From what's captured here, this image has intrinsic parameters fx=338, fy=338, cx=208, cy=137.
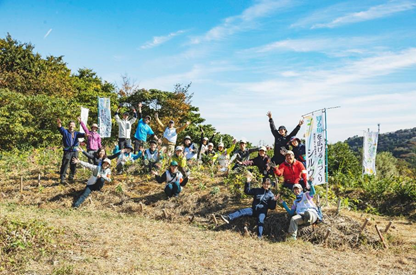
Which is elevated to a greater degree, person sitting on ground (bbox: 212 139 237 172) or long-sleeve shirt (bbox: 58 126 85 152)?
long-sleeve shirt (bbox: 58 126 85 152)

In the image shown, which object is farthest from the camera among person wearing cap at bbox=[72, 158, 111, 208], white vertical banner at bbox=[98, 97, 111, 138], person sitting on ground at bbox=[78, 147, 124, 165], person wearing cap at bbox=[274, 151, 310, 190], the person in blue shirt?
white vertical banner at bbox=[98, 97, 111, 138]

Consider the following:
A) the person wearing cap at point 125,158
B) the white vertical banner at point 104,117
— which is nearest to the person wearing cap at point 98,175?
the person wearing cap at point 125,158

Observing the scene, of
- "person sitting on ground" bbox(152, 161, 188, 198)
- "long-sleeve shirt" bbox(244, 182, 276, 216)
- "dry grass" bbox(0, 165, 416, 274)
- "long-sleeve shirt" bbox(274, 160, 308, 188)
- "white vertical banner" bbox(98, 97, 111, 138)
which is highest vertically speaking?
"white vertical banner" bbox(98, 97, 111, 138)

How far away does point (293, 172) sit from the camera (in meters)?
7.57

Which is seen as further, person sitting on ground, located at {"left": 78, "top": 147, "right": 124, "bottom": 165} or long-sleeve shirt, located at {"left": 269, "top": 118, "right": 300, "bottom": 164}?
person sitting on ground, located at {"left": 78, "top": 147, "right": 124, "bottom": 165}

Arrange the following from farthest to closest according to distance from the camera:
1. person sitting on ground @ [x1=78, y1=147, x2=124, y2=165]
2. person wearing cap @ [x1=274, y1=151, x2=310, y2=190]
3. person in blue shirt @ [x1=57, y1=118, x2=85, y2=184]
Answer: person in blue shirt @ [x1=57, y1=118, x2=85, y2=184]
person sitting on ground @ [x1=78, y1=147, x2=124, y2=165]
person wearing cap @ [x1=274, y1=151, x2=310, y2=190]

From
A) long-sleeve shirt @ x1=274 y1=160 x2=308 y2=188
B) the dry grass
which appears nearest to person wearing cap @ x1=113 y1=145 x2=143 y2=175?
the dry grass

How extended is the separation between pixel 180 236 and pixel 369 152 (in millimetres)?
8634

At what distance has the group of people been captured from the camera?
722 cm

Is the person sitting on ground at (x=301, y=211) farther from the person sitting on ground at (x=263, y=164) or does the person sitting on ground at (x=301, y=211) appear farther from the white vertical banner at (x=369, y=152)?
the white vertical banner at (x=369, y=152)

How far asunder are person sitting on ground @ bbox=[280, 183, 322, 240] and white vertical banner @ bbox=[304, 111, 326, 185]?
48 centimetres

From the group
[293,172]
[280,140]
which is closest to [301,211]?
[293,172]

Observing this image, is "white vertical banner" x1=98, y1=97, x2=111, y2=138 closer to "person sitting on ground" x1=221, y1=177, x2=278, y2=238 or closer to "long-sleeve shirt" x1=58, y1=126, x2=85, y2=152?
"long-sleeve shirt" x1=58, y1=126, x2=85, y2=152

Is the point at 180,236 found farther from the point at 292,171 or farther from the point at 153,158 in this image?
the point at 153,158
